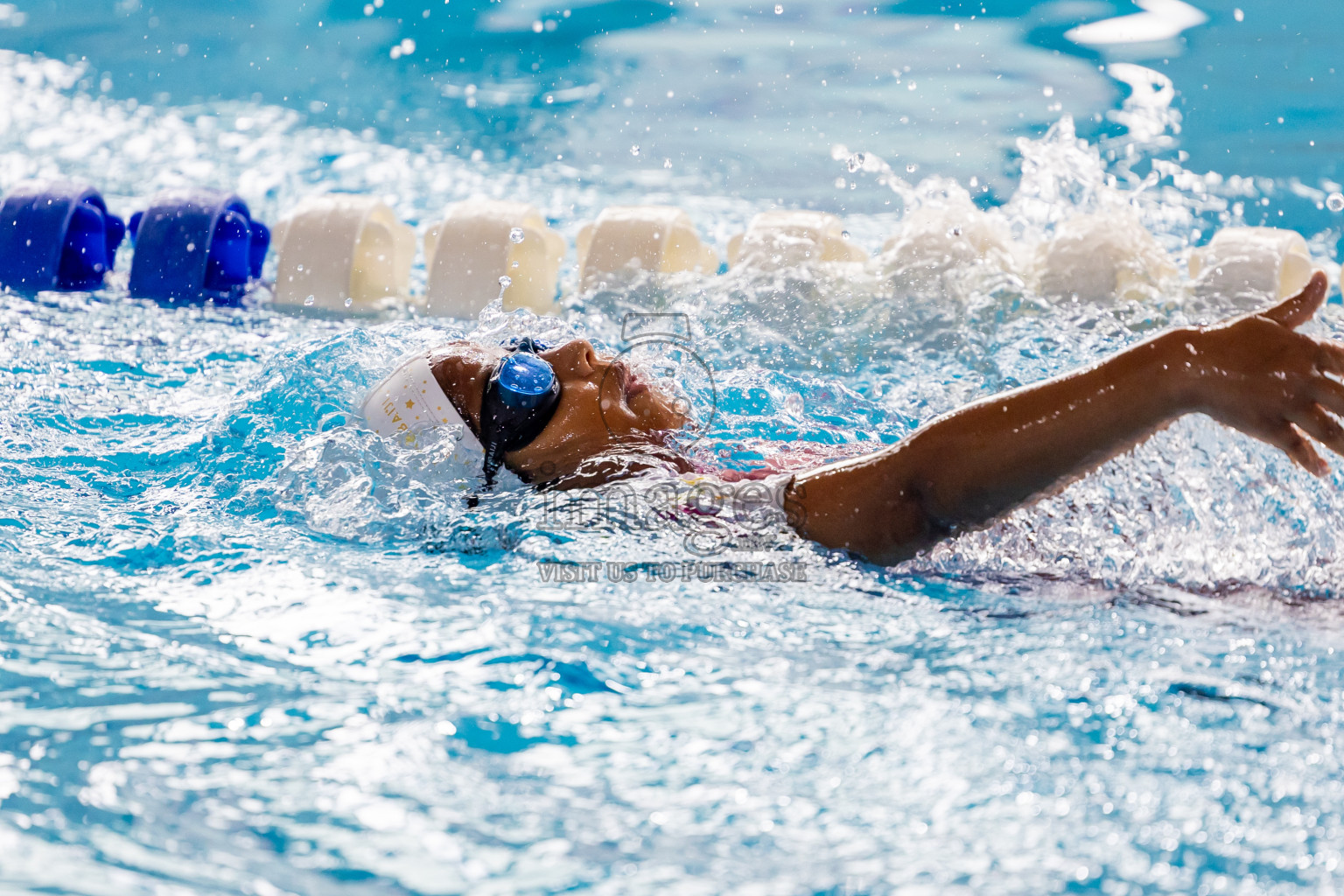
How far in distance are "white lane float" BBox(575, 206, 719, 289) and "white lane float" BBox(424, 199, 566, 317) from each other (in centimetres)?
15

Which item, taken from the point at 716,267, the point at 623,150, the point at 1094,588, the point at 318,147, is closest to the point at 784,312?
the point at 716,267

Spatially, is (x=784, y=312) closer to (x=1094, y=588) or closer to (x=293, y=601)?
(x=1094, y=588)

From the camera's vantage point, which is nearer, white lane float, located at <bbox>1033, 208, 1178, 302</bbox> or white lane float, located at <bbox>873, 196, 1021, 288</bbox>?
white lane float, located at <bbox>1033, 208, 1178, 302</bbox>

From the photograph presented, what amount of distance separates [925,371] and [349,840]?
2.33 m

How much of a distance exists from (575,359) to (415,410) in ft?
0.99

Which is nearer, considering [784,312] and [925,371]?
[925,371]

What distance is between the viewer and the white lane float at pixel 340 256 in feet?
13.0

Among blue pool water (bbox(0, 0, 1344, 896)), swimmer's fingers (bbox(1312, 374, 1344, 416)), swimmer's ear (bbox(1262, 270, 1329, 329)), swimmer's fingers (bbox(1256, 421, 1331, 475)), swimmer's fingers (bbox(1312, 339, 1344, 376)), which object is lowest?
blue pool water (bbox(0, 0, 1344, 896))

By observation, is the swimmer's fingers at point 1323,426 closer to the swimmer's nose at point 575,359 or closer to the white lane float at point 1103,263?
the swimmer's nose at point 575,359

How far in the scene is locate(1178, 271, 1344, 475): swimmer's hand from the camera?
61.9 inches

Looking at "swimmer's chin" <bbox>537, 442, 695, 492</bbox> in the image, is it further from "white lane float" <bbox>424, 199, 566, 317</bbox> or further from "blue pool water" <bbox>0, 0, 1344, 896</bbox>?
"white lane float" <bbox>424, 199, 566, 317</bbox>

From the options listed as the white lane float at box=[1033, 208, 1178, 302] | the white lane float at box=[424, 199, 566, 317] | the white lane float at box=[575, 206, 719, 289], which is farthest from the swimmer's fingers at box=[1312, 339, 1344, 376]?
the white lane float at box=[424, 199, 566, 317]

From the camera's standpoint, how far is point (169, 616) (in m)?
1.79

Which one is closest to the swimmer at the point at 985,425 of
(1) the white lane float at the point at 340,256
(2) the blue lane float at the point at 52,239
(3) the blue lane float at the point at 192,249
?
(1) the white lane float at the point at 340,256
